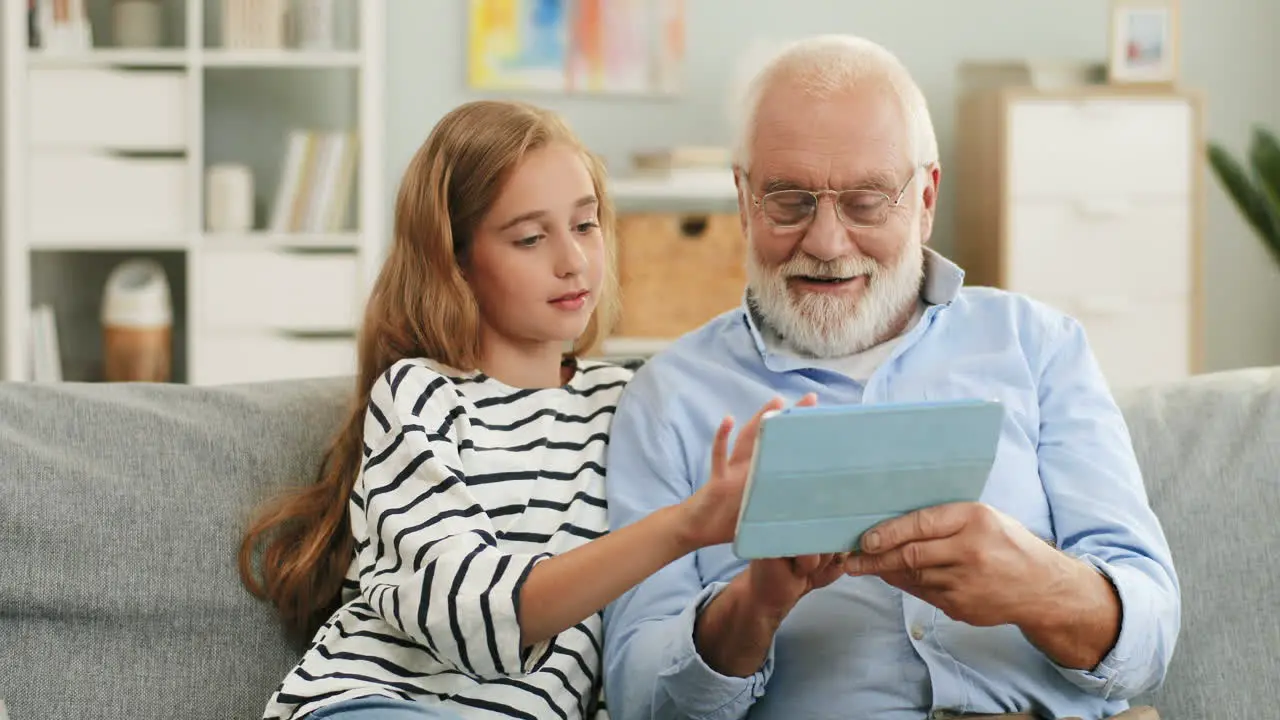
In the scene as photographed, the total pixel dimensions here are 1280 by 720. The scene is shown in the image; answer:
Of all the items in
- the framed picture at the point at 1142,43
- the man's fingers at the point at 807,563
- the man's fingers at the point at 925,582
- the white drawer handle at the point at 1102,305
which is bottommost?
the white drawer handle at the point at 1102,305

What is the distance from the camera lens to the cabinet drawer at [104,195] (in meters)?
3.87

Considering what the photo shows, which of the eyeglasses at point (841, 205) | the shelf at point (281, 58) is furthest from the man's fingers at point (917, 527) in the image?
the shelf at point (281, 58)

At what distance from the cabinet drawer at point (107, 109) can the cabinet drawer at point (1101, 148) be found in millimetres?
2416

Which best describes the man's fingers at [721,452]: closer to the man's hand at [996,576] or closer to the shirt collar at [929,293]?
the man's hand at [996,576]

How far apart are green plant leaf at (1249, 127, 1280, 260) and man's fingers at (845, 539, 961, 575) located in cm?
315

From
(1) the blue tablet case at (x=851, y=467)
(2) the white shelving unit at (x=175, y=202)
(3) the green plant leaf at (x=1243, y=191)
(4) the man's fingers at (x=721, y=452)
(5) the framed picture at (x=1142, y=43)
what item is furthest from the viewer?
(5) the framed picture at (x=1142, y=43)

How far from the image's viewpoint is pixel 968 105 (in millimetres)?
4441

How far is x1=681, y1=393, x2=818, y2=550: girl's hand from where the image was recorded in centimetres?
118

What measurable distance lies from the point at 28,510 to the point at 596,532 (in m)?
0.60

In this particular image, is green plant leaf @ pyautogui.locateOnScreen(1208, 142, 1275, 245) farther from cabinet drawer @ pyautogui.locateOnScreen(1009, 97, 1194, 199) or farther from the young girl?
the young girl

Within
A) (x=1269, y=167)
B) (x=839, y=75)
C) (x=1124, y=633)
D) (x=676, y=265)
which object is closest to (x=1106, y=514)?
(x=1124, y=633)

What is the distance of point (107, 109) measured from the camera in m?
3.89

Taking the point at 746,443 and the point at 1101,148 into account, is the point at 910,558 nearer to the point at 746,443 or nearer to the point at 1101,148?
the point at 746,443

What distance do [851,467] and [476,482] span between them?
1.60 ft
